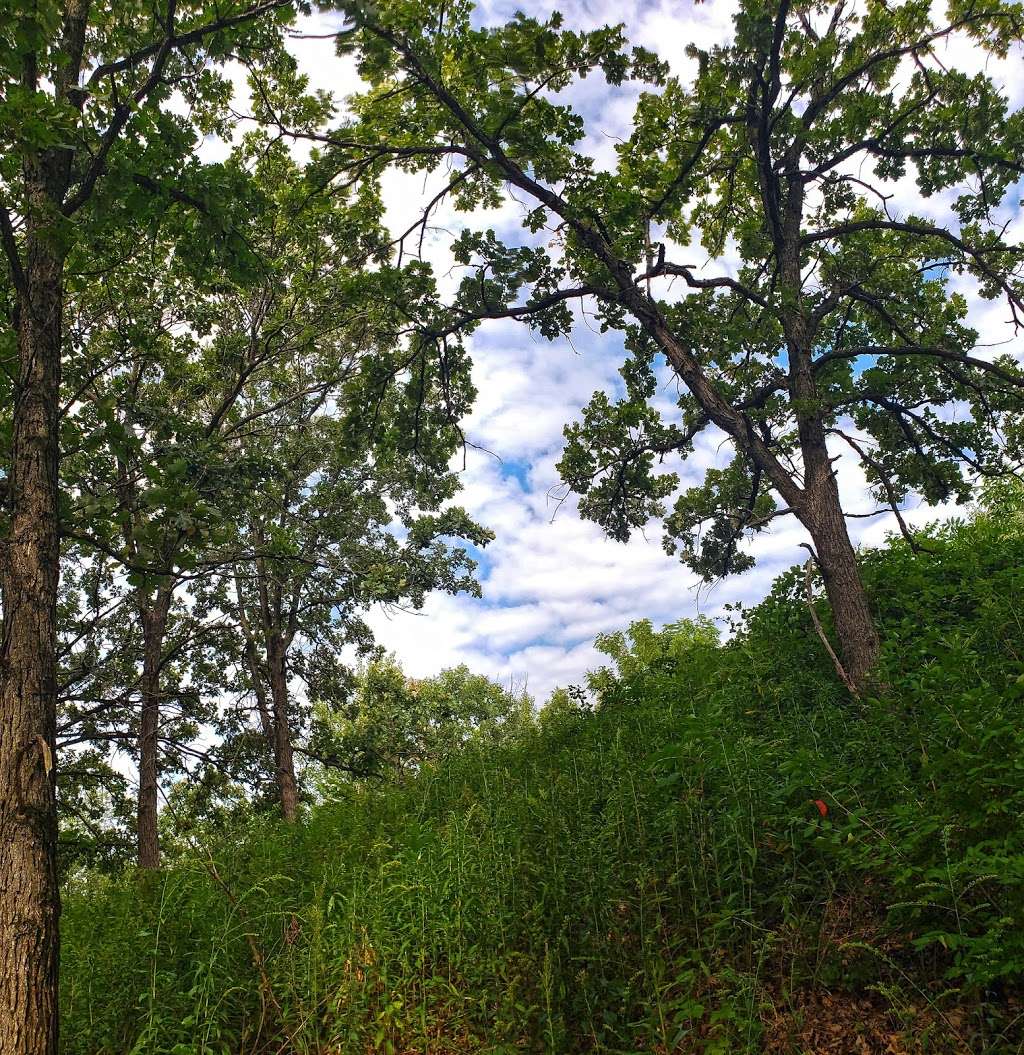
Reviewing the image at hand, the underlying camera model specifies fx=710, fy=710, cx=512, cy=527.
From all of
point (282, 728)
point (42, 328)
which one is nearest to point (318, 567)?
point (282, 728)

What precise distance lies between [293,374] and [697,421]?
1075 cm

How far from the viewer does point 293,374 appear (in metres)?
18.1

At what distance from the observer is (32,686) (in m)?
4.69

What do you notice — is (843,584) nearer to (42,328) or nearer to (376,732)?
(42,328)

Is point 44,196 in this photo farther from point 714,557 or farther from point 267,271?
point 714,557

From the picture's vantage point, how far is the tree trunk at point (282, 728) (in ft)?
53.0

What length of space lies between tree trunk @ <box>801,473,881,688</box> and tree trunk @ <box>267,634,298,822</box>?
11.9m

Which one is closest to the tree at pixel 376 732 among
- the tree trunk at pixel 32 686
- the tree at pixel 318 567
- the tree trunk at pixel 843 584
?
the tree at pixel 318 567

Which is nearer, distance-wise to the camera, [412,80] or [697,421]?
[412,80]

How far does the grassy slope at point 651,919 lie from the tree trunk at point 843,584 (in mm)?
1626

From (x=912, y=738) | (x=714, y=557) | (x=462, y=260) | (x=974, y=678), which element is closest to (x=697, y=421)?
(x=714, y=557)

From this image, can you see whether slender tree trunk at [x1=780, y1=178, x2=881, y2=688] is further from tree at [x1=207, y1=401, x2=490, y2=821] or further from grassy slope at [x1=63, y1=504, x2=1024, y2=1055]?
tree at [x1=207, y1=401, x2=490, y2=821]

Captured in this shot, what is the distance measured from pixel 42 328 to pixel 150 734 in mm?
10245

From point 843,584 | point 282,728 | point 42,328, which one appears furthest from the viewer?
point 282,728
